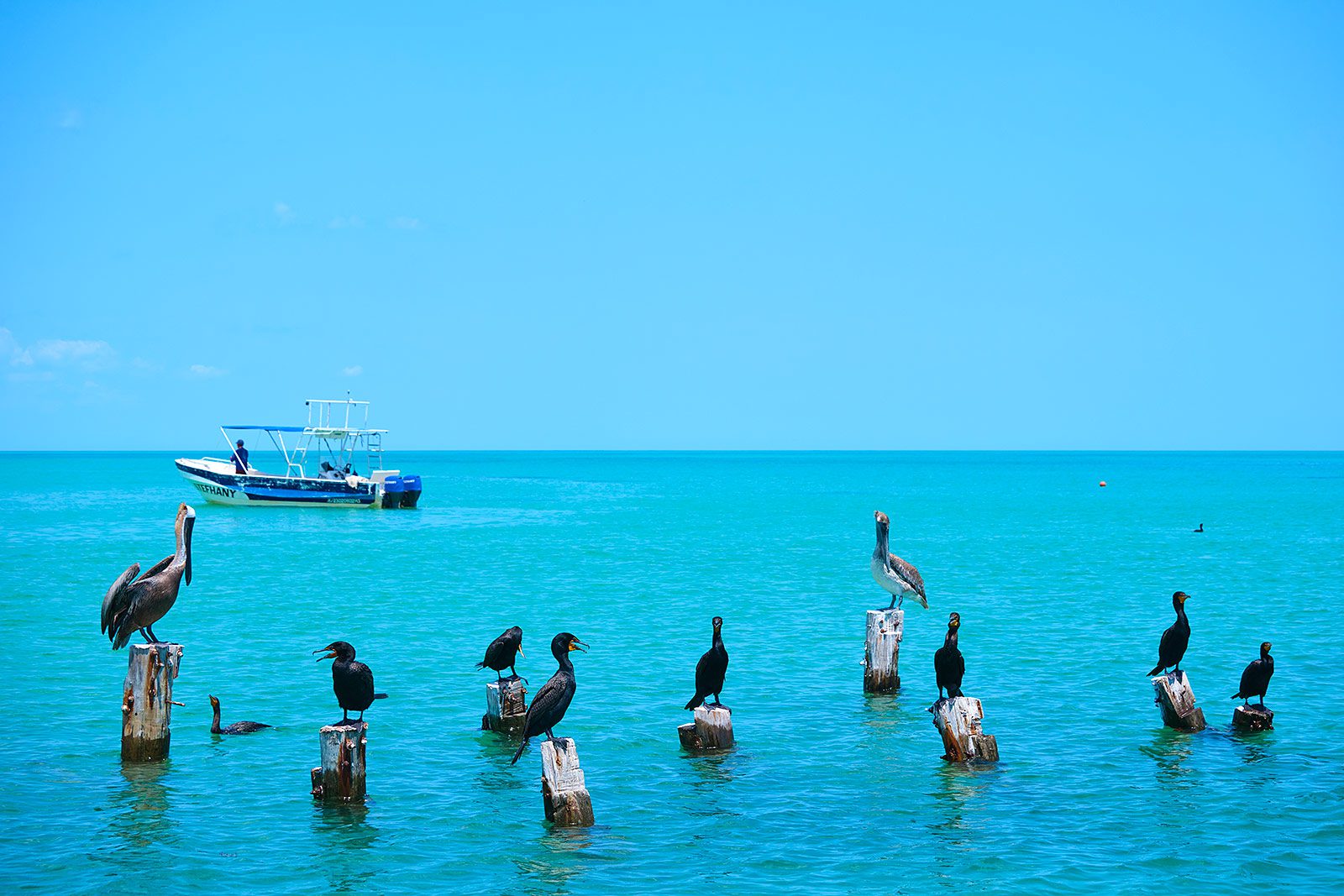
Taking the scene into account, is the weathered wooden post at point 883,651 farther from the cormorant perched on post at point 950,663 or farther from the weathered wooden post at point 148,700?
the weathered wooden post at point 148,700

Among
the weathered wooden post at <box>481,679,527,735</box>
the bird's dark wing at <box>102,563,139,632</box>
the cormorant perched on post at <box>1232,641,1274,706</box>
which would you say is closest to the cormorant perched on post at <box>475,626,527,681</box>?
the weathered wooden post at <box>481,679,527,735</box>

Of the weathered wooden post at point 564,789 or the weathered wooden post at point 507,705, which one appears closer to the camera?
the weathered wooden post at point 564,789

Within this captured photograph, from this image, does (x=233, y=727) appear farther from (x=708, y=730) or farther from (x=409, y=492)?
(x=409, y=492)

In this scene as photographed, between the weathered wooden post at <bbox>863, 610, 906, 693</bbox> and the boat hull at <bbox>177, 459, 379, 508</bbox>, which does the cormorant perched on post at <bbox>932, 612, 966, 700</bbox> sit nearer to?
the weathered wooden post at <bbox>863, 610, 906, 693</bbox>

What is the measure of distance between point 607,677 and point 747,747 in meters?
5.46

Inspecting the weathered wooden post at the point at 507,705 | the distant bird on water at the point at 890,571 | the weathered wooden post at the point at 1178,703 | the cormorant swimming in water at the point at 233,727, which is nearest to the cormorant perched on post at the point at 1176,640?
the weathered wooden post at the point at 1178,703

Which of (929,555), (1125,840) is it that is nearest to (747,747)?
(1125,840)

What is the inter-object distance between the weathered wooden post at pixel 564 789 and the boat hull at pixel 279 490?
58388 millimetres

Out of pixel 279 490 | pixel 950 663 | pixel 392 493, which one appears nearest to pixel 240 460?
pixel 279 490

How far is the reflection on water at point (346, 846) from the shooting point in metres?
11.7

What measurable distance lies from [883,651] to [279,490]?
56587 mm

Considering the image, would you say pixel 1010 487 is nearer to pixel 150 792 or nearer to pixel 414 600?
pixel 414 600

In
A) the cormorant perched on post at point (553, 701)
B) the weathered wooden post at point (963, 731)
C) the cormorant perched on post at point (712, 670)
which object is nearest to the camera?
the cormorant perched on post at point (553, 701)

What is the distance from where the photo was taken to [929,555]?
155ft
